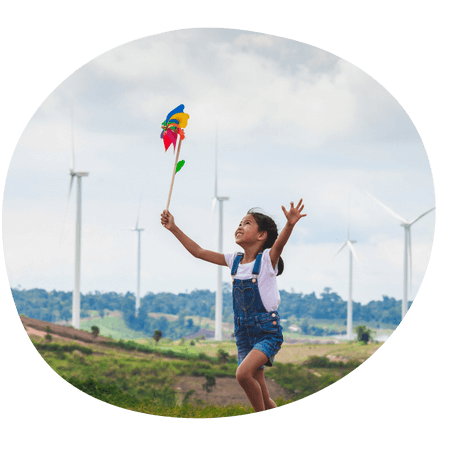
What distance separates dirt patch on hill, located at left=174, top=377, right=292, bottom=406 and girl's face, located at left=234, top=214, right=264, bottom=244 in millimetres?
2116

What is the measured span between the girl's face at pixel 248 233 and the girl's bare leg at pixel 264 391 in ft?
5.96

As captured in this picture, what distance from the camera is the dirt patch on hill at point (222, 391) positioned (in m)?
9.28

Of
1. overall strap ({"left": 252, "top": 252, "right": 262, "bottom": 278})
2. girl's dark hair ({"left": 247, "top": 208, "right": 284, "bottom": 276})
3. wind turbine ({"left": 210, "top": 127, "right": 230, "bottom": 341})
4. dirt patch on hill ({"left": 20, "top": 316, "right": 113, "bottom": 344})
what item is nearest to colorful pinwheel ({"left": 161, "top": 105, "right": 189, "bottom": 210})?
wind turbine ({"left": 210, "top": 127, "right": 230, "bottom": 341})

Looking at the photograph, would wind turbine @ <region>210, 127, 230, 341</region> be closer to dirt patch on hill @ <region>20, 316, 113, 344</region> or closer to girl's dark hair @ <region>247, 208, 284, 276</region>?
girl's dark hair @ <region>247, 208, 284, 276</region>

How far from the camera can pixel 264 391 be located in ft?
29.3

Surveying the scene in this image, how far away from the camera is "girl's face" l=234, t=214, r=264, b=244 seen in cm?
877

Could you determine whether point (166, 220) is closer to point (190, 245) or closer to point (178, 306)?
point (190, 245)

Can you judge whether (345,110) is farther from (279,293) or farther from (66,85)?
(66,85)

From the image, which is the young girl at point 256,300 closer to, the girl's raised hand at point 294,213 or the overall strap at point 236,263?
the overall strap at point 236,263

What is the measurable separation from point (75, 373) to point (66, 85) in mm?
4502

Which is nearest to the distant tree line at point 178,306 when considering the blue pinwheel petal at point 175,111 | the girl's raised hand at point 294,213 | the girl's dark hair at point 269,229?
the girl's dark hair at point 269,229

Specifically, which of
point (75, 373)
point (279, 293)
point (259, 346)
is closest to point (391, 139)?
point (279, 293)

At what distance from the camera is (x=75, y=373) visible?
392 inches

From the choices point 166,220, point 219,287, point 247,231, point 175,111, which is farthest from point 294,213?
point 219,287
